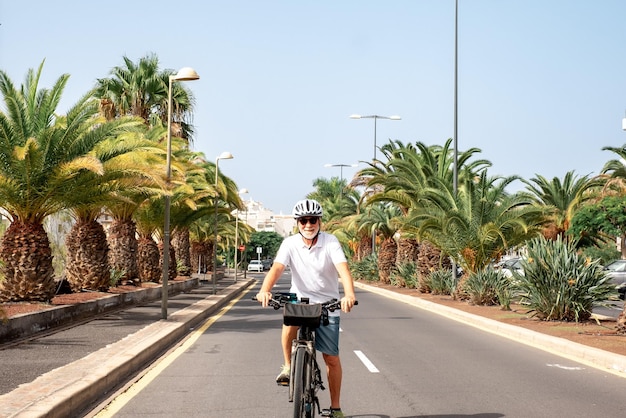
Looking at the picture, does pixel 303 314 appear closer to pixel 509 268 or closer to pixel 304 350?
pixel 304 350

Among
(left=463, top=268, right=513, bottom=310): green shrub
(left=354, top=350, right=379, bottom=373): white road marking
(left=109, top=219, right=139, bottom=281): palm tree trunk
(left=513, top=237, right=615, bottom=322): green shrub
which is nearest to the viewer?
(left=354, top=350, right=379, bottom=373): white road marking

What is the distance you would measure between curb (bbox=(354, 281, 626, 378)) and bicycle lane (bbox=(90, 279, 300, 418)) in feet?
15.4

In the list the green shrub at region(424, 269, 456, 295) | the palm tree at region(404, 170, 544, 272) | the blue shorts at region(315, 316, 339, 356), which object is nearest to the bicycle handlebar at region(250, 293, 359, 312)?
the blue shorts at region(315, 316, 339, 356)

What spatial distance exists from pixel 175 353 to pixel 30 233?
22.0ft

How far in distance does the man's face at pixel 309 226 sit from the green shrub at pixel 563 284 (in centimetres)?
1266

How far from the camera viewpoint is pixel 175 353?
1309 cm

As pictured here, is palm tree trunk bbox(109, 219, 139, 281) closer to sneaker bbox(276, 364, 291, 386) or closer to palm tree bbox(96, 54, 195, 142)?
palm tree bbox(96, 54, 195, 142)

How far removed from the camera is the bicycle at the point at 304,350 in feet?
20.4

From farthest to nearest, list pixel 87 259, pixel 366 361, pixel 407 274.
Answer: pixel 407 274 → pixel 87 259 → pixel 366 361

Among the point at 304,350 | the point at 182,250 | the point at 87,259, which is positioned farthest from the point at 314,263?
the point at 182,250

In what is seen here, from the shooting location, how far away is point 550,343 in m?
14.3

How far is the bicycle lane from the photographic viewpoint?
26.7ft

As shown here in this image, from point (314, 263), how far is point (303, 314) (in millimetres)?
631

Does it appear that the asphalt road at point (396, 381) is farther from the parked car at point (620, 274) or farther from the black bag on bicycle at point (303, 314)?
the parked car at point (620, 274)
